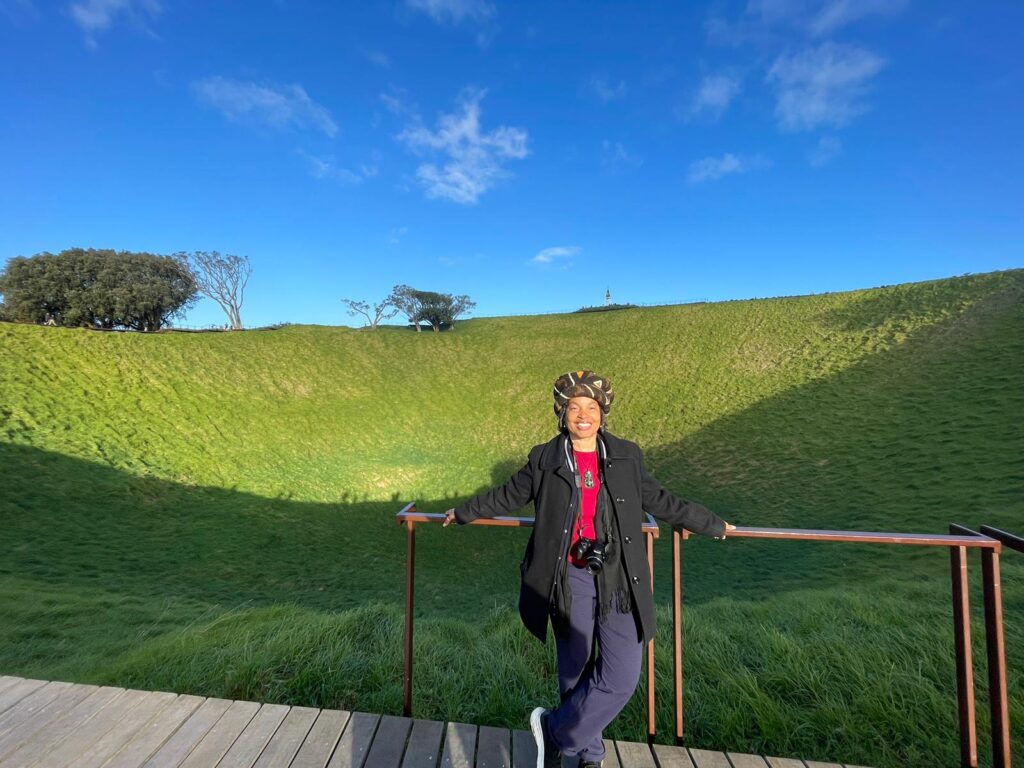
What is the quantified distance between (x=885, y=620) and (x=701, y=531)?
381 cm

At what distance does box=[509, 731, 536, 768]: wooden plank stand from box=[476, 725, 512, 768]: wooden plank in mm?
26

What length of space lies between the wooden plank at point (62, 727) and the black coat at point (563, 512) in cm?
240

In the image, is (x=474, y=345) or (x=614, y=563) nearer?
(x=614, y=563)

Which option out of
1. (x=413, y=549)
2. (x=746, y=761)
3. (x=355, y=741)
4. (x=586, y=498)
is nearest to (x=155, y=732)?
(x=355, y=741)

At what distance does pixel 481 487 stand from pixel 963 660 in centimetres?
1356

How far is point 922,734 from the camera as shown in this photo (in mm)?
2482

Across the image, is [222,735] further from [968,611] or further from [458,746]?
[968,611]

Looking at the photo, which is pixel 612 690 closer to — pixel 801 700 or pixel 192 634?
pixel 801 700

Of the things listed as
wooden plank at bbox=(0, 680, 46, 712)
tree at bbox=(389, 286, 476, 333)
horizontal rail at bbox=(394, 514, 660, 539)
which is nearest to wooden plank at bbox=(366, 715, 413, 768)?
horizontal rail at bbox=(394, 514, 660, 539)

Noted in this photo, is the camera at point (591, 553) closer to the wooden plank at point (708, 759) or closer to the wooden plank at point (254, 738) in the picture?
the wooden plank at point (708, 759)

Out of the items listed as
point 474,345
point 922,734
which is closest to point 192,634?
point 922,734

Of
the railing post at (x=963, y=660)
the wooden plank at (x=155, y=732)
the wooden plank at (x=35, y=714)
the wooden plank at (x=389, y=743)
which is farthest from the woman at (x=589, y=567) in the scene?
the wooden plank at (x=35, y=714)

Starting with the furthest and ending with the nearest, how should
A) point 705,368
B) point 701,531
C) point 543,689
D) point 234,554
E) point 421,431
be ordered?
point 705,368 < point 421,431 < point 234,554 < point 543,689 < point 701,531

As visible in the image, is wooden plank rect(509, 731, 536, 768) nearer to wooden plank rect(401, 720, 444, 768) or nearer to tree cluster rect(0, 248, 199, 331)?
wooden plank rect(401, 720, 444, 768)
